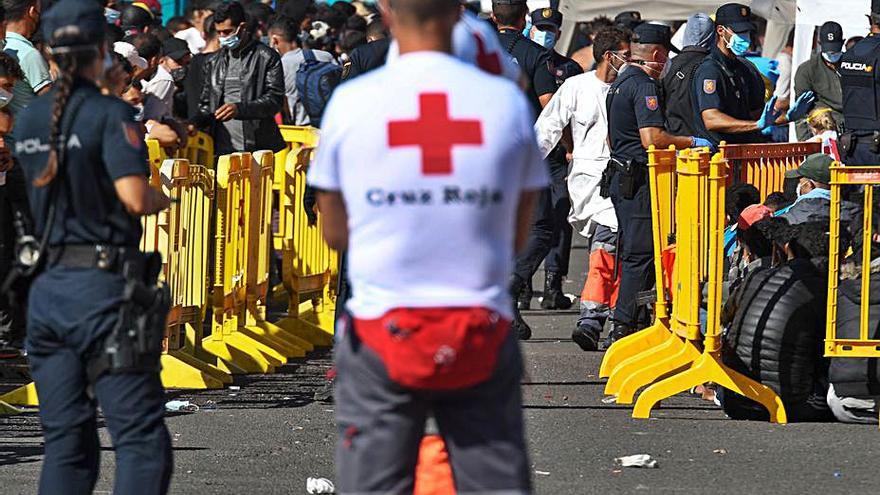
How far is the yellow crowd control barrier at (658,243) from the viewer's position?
942 centimetres

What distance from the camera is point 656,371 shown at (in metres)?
8.73

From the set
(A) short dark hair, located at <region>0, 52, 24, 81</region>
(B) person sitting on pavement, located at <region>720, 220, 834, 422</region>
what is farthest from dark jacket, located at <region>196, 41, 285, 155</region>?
(B) person sitting on pavement, located at <region>720, 220, 834, 422</region>

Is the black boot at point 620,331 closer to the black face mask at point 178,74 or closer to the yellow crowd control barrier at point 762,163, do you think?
the yellow crowd control barrier at point 762,163

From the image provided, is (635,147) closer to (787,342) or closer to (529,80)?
(529,80)

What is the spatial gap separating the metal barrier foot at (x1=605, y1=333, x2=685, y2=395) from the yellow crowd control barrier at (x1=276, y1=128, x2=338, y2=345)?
2.55 meters

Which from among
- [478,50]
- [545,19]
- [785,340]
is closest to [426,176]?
[478,50]

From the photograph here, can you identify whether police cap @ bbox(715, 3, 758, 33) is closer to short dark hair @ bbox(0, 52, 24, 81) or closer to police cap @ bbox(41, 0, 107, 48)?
short dark hair @ bbox(0, 52, 24, 81)

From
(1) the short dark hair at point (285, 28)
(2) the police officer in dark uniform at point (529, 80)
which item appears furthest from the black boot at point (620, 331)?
(1) the short dark hair at point (285, 28)

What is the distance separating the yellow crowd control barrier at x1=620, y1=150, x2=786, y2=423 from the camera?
8273mm

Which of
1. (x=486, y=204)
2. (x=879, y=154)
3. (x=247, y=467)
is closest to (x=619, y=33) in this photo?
(x=879, y=154)

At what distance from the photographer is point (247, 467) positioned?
23.7 feet

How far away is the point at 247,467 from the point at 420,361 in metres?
3.43

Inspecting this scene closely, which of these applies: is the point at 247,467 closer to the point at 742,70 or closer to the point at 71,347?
the point at 71,347

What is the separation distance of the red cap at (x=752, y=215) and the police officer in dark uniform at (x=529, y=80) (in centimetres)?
143
